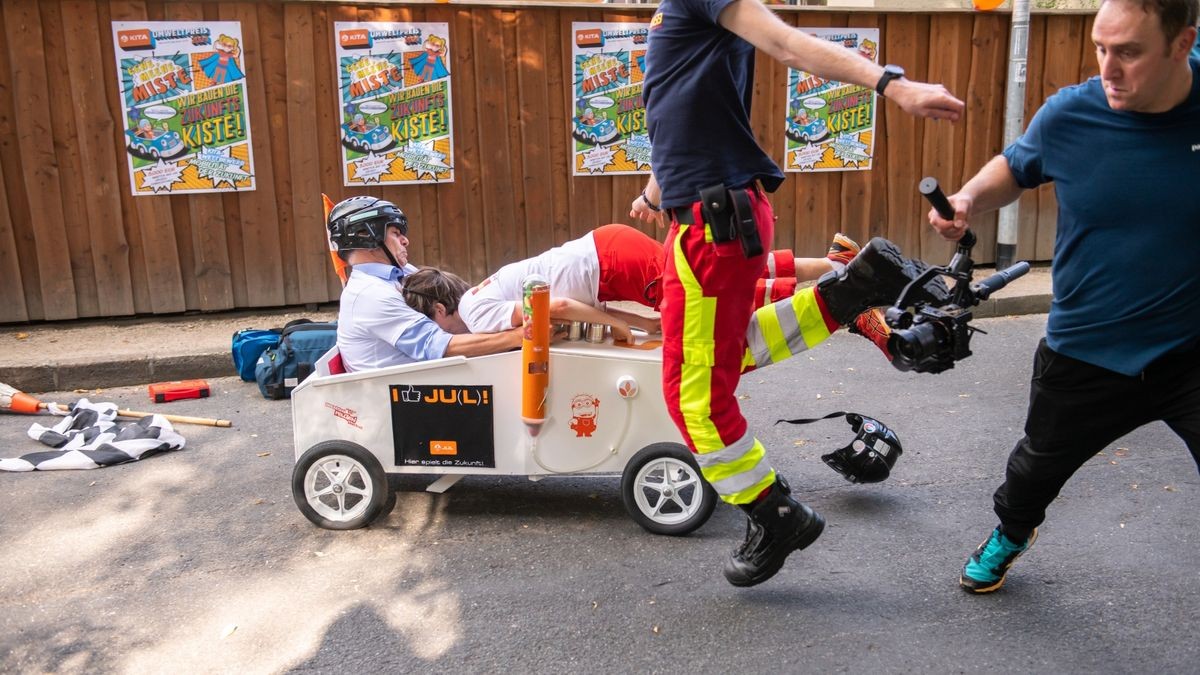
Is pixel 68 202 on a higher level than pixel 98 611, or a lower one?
higher

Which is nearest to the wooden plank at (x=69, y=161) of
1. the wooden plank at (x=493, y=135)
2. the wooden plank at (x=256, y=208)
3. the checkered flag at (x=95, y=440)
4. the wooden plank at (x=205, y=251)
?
the wooden plank at (x=205, y=251)

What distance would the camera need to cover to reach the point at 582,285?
4.74 meters

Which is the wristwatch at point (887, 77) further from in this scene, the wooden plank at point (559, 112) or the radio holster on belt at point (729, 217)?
the wooden plank at point (559, 112)

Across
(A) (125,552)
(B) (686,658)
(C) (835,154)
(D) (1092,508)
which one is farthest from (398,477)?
(C) (835,154)

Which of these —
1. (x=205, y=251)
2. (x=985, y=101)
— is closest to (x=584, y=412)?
(x=205, y=251)

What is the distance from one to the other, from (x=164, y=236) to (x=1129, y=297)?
711cm

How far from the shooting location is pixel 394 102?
8195 mm

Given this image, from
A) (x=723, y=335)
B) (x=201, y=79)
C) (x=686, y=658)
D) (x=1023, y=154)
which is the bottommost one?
(x=686, y=658)

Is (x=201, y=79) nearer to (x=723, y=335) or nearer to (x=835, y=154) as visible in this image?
(x=835, y=154)

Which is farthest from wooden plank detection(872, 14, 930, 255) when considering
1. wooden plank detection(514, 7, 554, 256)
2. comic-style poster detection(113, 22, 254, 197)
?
comic-style poster detection(113, 22, 254, 197)

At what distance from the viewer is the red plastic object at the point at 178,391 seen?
21.6 ft

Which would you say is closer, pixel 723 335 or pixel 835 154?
pixel 723 335

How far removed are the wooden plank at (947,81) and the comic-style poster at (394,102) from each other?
172 inches

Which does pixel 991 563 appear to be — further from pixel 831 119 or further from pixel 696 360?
pixel 831 119
